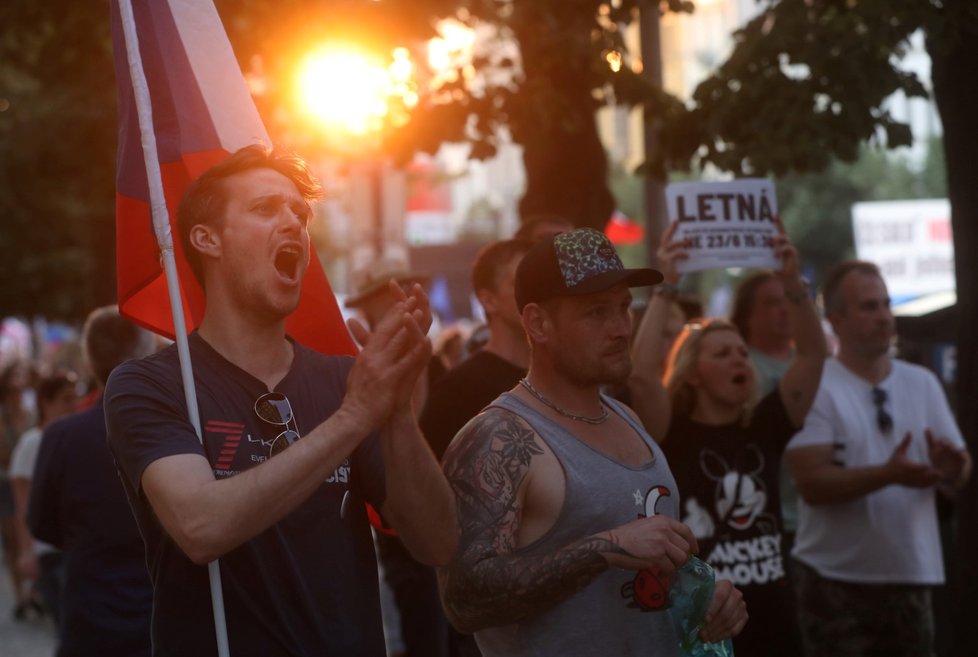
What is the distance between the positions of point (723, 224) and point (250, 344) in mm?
3034

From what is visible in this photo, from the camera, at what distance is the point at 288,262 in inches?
133

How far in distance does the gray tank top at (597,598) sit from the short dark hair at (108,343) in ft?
9.17

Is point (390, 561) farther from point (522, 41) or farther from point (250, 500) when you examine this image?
point (250, 500)

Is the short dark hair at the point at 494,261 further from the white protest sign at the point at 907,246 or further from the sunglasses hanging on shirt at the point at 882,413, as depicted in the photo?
the white protest sign at the point at 907,246

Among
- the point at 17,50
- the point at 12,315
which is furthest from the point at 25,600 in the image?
the point at 12,315

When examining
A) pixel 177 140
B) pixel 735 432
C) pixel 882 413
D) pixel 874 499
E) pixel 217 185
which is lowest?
pixel 874 499

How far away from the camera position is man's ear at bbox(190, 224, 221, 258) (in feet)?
11.1

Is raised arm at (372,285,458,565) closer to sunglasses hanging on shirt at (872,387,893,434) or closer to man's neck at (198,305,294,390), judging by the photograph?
man's neck at (198,305,294,390)

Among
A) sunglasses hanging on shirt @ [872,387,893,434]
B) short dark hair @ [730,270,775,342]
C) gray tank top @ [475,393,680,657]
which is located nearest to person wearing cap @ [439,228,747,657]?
gray tank top @ [475,393,680,657]

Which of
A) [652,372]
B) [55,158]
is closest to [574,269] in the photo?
[652,372]

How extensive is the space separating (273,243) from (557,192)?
6.08m

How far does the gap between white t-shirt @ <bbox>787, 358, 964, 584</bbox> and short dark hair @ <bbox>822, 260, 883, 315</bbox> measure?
0.82 feet

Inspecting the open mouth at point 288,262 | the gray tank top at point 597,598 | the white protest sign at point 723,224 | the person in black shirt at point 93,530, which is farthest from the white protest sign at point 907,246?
the open mouth at point 288,262

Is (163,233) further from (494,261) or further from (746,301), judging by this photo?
(746,301)
